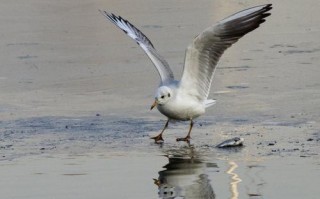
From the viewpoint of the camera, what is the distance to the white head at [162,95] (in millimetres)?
9039

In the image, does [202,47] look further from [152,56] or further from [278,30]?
[278,30]

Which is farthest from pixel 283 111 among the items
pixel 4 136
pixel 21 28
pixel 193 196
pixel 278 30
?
pixel 21 28

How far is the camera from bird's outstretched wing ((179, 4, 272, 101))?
30.7 feet

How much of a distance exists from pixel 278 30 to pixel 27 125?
5.67 meters

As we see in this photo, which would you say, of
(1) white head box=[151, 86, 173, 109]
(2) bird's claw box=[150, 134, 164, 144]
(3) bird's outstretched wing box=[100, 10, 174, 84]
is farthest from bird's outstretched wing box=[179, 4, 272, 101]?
(2) bird's claw box=[150, 134, 164, 144]

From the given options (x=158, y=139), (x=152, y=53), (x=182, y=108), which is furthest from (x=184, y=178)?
(x=152, y=53)

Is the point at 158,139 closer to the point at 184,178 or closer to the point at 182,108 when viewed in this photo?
the point at 182,108

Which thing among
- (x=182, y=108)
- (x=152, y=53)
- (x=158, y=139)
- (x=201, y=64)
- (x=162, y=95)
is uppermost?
(x=152, y=53)

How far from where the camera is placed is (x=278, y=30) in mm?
14367

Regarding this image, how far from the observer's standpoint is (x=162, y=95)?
9.05 meters

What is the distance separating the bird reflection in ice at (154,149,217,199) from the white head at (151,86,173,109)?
2.63 feet

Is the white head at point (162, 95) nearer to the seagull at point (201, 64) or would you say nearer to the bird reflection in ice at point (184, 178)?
the seagull at point (201, 64)

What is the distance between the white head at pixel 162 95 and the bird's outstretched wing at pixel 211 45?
0.36 metres

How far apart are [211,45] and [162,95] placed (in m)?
0.73
